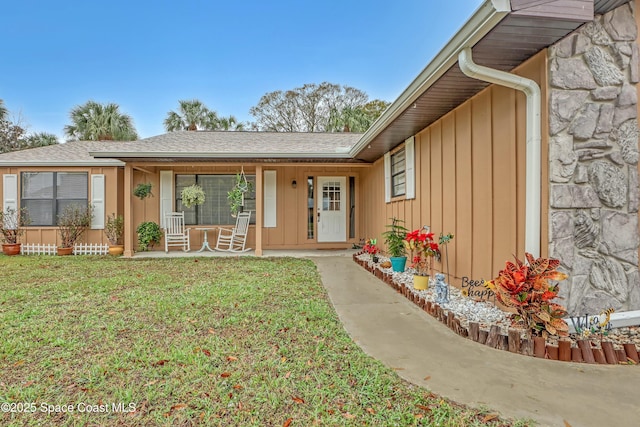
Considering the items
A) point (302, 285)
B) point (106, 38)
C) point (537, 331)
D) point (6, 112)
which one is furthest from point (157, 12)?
point (6, 112)

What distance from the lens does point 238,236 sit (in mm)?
8180

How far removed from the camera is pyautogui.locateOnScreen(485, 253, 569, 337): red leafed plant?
7.30 feet

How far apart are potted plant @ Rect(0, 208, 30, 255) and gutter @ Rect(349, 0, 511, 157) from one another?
8564 millimetres

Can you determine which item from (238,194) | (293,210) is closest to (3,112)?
(238,194)

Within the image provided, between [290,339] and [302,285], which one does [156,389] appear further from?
[302,285]

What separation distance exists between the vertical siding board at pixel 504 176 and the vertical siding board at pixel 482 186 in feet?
0.25

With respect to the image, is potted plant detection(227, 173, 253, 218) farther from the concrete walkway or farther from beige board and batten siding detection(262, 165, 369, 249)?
the concrete walkway

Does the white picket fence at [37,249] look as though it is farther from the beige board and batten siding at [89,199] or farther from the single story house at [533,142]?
the single story house at [533,142]

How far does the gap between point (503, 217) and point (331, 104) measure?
17.3 meters

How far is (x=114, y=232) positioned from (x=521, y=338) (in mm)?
8153

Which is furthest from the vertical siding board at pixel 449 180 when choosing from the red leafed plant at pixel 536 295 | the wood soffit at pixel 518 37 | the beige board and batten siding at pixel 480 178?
the red leafed plant at pixel 536 295

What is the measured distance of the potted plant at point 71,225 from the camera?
7.66m

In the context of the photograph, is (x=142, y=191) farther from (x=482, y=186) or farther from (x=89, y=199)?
(x=482, y=186)

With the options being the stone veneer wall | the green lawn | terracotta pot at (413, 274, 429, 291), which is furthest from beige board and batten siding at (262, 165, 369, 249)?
the stone veneer wall
